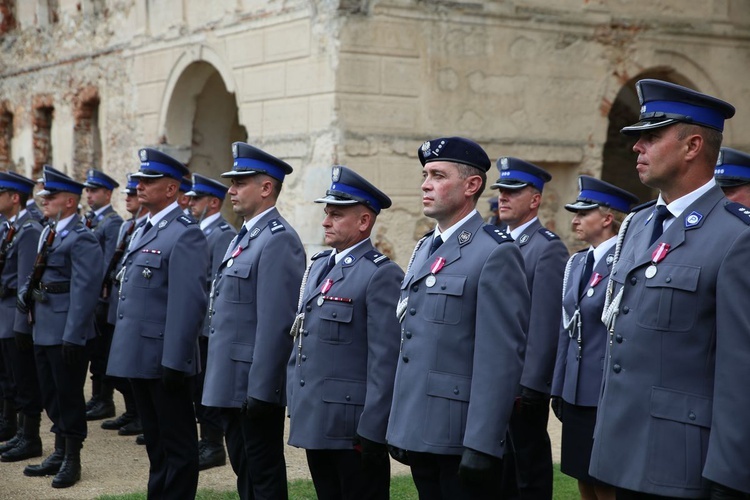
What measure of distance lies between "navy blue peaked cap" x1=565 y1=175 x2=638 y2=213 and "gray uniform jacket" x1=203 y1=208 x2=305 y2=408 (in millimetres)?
1570

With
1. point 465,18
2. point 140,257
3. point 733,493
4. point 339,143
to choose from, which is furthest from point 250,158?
point 465,18

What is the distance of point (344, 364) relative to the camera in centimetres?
452

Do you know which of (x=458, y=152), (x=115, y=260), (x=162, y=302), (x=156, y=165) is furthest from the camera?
(x=115, y=260)

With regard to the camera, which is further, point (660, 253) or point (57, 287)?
point (57, 287)

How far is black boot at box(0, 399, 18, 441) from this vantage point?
7.93m

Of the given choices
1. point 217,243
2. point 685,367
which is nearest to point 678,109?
point 685,367

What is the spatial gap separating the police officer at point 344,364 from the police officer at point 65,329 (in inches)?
97.0

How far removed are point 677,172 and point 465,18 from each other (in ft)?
25.3

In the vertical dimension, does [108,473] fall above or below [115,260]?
below

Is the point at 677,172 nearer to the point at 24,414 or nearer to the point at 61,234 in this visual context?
the point at 61,234

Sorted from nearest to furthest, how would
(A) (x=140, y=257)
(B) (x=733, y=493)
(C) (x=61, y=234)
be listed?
(B) (x=733, y=493) → (A) (x=140, y=257) → (C) (x=61, y=234)

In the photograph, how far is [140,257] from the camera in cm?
577

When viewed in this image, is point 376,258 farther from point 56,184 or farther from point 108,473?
point 56,184

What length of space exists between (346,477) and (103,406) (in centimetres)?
495
